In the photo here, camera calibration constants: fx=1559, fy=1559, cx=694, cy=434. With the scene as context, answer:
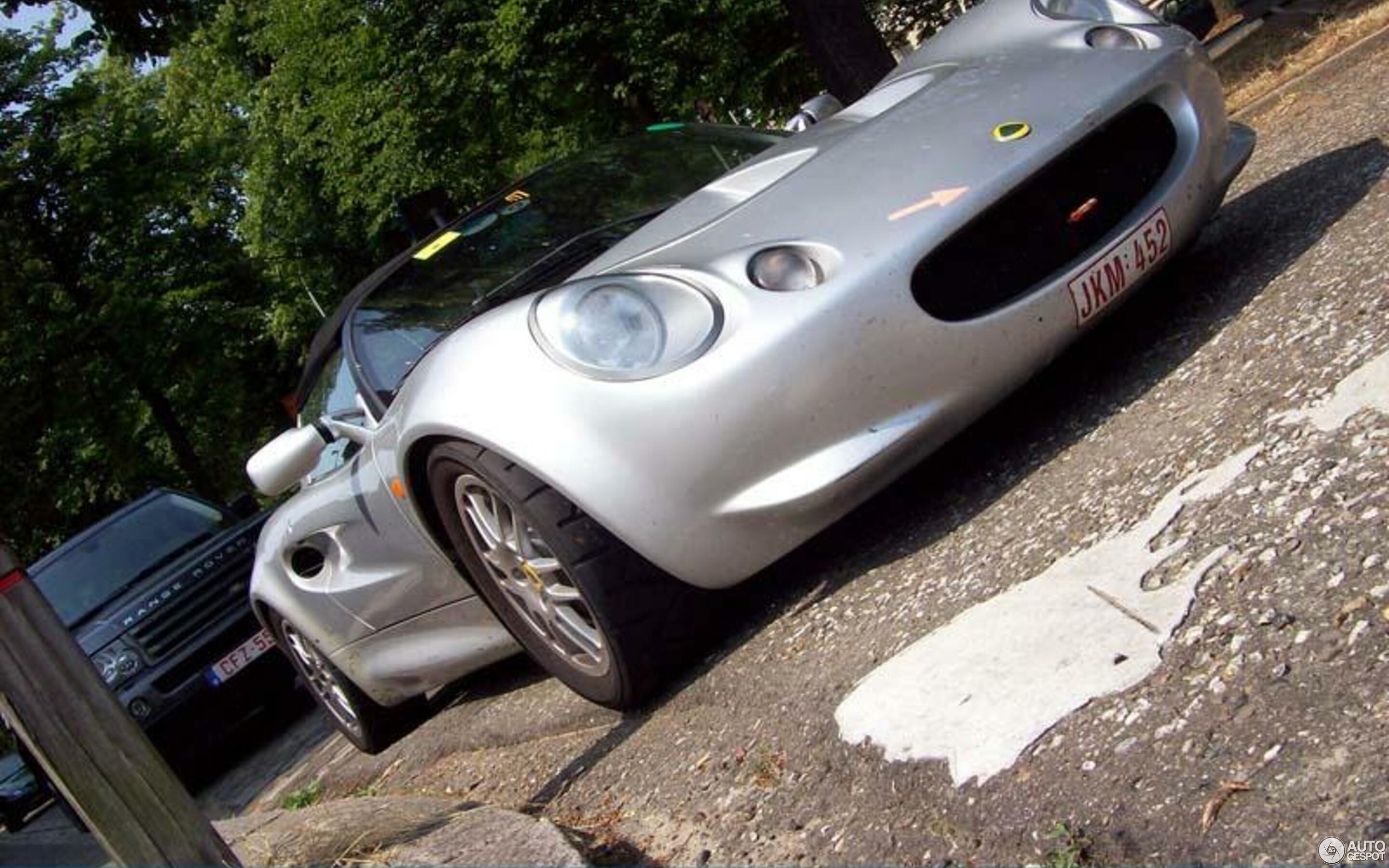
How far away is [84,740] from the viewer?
310cm

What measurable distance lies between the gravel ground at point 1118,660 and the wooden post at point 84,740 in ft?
Result: 2.83

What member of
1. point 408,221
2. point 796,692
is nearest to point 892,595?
point 796,692

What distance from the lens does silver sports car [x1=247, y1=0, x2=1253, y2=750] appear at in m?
3.49

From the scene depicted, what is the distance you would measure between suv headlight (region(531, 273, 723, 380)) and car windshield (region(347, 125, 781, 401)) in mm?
978

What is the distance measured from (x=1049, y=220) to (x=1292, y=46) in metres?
6.38

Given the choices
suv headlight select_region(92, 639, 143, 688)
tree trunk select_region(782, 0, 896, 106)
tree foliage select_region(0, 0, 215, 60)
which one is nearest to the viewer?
suv headlight select_region(92, 639, 143, 688)

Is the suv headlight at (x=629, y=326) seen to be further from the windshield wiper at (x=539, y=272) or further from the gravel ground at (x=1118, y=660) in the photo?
the windshield wiper at (x=539, y=272)

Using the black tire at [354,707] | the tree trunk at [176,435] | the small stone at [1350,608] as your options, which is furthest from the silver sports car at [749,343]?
the tree trunk at [176,435]

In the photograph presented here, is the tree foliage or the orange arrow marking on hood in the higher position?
the tree foliage

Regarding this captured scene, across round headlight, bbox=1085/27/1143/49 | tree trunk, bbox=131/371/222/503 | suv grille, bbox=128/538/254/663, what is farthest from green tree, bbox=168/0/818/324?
round headlight, bbox=1085/27/1143/49

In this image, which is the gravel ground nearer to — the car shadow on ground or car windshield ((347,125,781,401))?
the car shadow on ground

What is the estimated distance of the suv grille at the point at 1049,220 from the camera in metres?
3.70

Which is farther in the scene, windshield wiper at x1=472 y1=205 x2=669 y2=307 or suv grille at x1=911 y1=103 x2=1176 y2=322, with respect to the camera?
windshield wiper at x1=472 y1=205 x2=669 y2=307

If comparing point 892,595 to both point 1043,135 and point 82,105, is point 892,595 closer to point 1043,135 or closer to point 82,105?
point 1043,135
